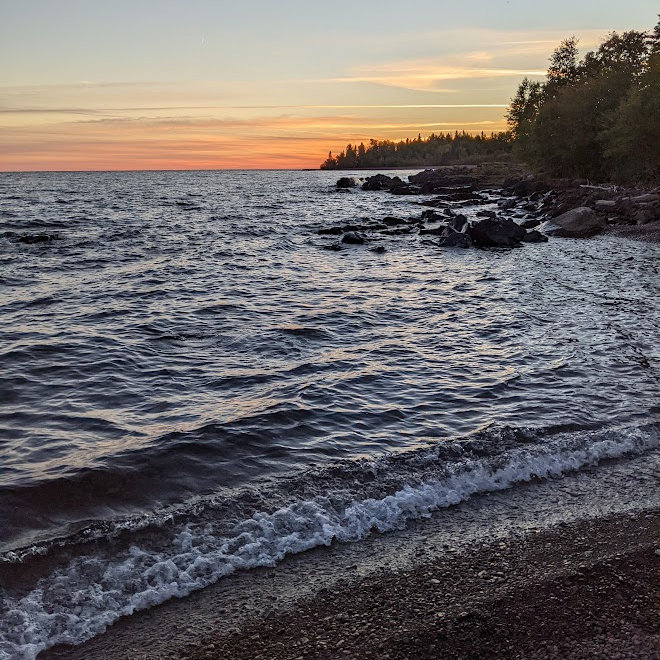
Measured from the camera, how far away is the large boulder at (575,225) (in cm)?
3281

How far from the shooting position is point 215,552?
5.57 m

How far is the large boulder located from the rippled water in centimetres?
1038

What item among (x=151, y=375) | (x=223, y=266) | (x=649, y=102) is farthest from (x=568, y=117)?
(x=151, y=375)

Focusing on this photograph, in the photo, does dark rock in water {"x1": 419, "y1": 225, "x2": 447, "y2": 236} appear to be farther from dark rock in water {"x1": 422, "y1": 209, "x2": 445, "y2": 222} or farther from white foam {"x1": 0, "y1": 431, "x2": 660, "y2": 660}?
white foam {"x1": 0, "y1": 431, "x2": 660, "y2": 660}

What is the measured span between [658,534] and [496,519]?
4.59ft

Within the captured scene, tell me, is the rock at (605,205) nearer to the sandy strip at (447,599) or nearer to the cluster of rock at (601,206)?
the cluster of rock at (601,206)

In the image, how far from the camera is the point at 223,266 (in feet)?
83.9

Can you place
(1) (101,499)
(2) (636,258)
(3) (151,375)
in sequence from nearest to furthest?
(1) (101,499) → (3) (151,375) → (2) (636,258)

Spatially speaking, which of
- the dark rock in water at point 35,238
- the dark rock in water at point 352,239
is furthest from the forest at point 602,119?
the dark rock in water at point 35,238

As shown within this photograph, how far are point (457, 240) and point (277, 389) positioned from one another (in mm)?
22835

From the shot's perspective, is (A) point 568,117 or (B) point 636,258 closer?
(B) point 636,258

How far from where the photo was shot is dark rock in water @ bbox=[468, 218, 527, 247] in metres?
30.8

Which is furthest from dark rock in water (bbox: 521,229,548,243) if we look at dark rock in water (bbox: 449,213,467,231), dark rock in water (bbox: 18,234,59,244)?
dark rock in water (bbox: 18,234,59,244)

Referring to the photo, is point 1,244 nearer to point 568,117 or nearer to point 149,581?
point 149,581
